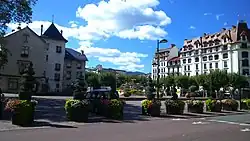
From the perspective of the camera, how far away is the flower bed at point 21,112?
580 inches

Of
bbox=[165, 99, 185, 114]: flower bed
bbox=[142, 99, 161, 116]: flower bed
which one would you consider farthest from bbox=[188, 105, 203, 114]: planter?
bbox=[142, 99, 161, 116]: flower bed

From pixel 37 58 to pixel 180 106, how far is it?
44.8m

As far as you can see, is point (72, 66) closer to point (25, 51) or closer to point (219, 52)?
point (25, 51)

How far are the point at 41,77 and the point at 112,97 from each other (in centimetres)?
4406

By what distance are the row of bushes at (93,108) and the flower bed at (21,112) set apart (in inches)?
104

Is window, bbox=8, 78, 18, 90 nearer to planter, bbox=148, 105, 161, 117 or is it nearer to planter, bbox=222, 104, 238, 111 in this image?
planter, bbox=148, 105, 161, 117

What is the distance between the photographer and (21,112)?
48.2 feet

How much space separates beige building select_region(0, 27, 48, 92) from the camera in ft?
187

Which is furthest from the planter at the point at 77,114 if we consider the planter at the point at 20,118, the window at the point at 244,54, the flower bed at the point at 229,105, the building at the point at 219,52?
→ the window at the point at 244,54

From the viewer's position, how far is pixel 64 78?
78375mm

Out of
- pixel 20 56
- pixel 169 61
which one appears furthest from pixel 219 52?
pixel 20 56

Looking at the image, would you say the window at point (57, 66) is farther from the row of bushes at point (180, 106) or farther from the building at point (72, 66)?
the row of bushes at point (180, 106)

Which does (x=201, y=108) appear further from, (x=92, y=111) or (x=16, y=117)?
(x=16, y=117)

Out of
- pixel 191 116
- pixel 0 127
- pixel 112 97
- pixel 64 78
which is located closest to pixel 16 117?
pixel 0 127
